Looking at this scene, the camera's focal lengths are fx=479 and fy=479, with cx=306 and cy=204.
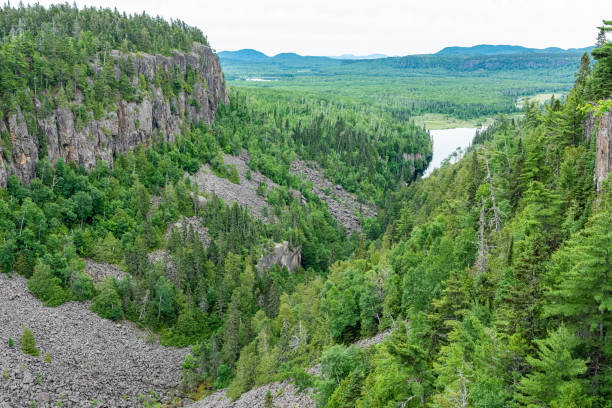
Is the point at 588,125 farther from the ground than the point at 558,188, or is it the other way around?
the point at 588,125

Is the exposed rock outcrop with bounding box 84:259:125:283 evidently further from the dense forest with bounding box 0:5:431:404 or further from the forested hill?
the forested hill

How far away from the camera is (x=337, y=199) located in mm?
176875

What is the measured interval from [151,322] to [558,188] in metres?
72.7

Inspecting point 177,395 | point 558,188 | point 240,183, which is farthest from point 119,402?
point 240,183

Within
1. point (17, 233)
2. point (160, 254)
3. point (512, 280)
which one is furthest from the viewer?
point (160, 254)

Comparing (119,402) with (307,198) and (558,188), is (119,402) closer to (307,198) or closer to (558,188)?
(558,188)

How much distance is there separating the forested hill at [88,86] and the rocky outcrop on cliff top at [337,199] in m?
44.0

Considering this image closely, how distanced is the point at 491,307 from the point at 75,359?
62.8 m

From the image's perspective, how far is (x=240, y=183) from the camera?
148m

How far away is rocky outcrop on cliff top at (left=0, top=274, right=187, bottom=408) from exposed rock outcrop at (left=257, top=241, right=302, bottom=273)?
31243mm

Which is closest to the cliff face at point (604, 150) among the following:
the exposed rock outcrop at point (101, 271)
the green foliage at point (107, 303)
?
the green foliage at point (107, 303)

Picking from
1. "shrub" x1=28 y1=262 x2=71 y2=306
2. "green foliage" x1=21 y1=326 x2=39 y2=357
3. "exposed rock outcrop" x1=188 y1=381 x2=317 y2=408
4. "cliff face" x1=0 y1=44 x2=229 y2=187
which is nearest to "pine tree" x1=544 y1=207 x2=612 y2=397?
"exposed rock outcrop" x1=188 y1=381 x2=317 y2=408

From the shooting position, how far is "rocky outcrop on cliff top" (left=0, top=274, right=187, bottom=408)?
213 feet

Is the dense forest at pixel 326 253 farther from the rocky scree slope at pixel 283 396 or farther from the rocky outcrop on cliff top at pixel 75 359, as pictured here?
the rocky outcrop on cliff top at pixel 75 359
